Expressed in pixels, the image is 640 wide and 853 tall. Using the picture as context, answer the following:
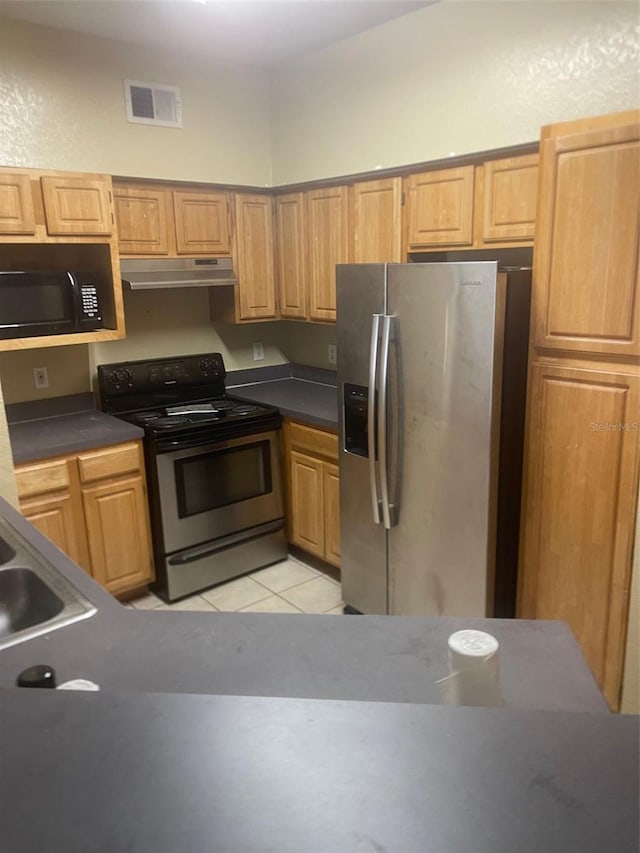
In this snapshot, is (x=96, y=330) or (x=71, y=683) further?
(x=96, y=330)

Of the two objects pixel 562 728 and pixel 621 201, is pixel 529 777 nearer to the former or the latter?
pixel 562 728

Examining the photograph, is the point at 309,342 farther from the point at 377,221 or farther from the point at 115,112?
the point at 115,112

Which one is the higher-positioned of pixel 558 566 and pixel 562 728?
pixel 562 728

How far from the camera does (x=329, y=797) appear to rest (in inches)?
17.6

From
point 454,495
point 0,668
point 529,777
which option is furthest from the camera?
point 454,495

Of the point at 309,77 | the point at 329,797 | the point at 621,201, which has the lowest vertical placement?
the point at 329,797

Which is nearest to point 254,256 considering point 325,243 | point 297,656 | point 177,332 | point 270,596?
point 325,243

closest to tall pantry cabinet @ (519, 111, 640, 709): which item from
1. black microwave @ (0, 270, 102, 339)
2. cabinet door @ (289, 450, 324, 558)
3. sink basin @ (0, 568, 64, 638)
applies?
cabinet door @ (289, 450, 324, 558)

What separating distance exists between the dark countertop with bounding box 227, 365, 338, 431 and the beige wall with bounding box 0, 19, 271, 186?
1217mm

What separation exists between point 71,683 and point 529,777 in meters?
0.78

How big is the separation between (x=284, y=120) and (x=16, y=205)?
166 cm

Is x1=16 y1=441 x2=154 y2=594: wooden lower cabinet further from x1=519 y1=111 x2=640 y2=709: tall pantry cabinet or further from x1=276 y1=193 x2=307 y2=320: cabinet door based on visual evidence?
x1=519 y1=111 x2=640 y2=709: tall pantry cabinet

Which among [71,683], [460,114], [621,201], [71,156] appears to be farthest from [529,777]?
[71,156]

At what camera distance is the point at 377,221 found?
3.13 m
